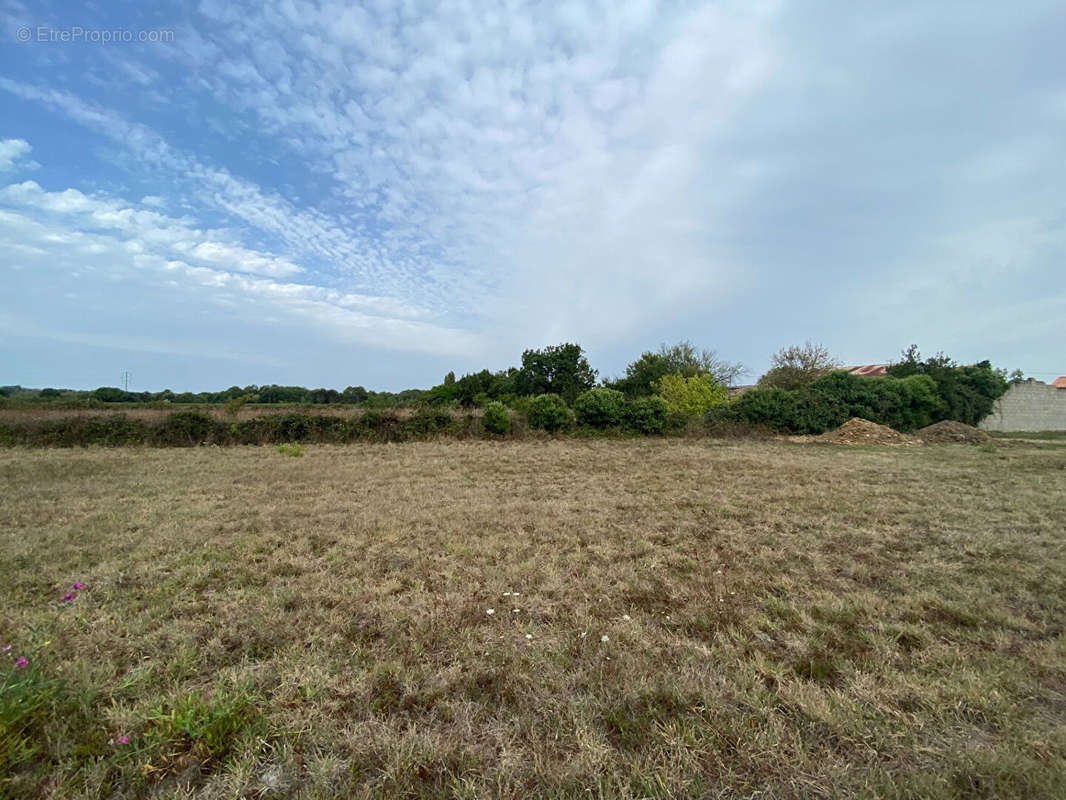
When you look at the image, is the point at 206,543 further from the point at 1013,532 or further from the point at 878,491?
the point at 878,491

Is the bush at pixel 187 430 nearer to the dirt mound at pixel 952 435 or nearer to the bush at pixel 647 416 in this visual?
the bush at pixel 647 416

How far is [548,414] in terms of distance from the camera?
578 inches

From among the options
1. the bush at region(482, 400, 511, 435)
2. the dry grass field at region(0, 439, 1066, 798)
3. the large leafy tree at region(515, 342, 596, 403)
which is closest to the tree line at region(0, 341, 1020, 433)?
the bush at region(482, 400, 511, 435)

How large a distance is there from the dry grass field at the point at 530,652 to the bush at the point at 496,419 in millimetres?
8883

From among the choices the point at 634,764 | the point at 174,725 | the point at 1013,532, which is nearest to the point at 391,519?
the point at 174,725

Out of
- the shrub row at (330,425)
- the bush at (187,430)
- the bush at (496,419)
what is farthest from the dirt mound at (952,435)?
the bush at (187,430)

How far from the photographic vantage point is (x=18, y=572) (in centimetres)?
310

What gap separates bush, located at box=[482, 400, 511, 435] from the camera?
45.9 ft

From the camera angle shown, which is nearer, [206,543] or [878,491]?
[206,543]

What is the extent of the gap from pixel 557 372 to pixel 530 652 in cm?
2715

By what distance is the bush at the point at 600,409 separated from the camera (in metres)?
14.9

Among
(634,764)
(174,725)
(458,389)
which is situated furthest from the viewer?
(458,389)

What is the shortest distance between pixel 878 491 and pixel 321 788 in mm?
7732

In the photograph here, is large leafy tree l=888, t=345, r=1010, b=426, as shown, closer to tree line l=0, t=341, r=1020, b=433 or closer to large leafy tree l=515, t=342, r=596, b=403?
tree line l=0, t=341, r=1020, b=433
